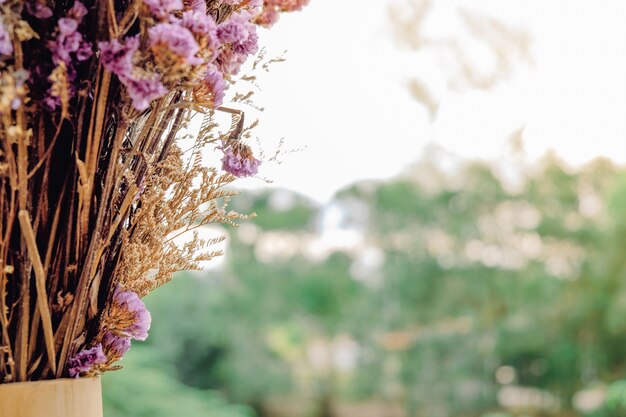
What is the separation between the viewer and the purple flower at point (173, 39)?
63cm

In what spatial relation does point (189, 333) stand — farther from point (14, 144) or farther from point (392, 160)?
point (14, 144)

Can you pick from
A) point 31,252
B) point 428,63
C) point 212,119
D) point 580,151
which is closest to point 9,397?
point 31,252

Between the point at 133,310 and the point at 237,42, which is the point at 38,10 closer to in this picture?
the point at 237,42

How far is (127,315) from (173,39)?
0.28 meters

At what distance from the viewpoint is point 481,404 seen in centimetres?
784

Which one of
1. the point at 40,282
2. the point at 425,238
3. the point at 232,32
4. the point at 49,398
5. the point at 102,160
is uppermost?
the point at 425,238

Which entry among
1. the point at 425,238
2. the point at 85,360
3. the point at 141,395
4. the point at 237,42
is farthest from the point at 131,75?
the point at 425,238

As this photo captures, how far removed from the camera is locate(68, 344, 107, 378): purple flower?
723 millimetres

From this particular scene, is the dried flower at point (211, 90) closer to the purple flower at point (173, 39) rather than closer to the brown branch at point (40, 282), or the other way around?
the purple flower at point (173, 39)

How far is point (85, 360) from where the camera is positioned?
729 millimetres

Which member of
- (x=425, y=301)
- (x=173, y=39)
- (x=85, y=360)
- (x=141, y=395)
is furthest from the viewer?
(x=425, y=301)

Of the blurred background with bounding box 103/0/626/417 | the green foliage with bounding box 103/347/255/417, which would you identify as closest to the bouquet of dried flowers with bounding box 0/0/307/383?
the green foliage with bounding box 103/347/255/417

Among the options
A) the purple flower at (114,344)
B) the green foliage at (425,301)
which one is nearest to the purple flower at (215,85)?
the purple flower at (114,344)

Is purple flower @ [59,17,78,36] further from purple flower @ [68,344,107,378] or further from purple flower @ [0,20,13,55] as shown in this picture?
purple flower @ [68,344,107,378]
